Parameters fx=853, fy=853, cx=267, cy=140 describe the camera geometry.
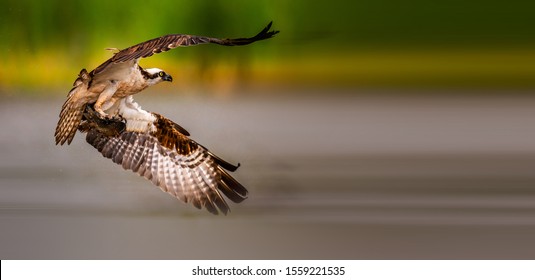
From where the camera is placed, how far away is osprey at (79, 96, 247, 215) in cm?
271

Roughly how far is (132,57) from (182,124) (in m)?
0.46

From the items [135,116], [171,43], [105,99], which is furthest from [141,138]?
[171,43]

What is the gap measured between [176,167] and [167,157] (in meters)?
0.04

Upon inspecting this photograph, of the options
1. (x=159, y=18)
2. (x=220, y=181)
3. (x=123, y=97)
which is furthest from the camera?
(x=159, y=18)

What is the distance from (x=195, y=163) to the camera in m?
2.77

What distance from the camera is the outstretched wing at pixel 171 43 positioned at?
2.29 meters

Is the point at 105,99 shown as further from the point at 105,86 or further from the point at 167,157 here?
the point at 167,157

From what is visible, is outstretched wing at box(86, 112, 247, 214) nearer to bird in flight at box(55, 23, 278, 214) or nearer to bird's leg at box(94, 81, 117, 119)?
bird in flight at box(55, 23, 278, 214)

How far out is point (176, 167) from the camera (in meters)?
2.75

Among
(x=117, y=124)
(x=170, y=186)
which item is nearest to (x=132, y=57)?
(x=117, y=124)

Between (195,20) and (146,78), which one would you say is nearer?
(146,78)

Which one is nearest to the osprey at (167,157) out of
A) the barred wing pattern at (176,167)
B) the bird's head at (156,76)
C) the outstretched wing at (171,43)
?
the barred wing pattern at (176,167)

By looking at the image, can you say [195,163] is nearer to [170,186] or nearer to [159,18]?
[170,186]

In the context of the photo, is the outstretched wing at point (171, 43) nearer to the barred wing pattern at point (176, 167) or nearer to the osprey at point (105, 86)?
the osprey at point (105, 86)
